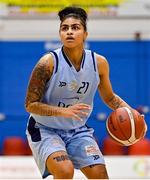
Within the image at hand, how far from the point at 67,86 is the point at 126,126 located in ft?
1.74

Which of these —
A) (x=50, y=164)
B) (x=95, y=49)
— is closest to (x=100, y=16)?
(x=95, y=49)

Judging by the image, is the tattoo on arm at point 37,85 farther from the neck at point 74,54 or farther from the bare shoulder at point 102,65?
the bare shoulder at point 102,65

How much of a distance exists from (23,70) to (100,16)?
1.22 metres

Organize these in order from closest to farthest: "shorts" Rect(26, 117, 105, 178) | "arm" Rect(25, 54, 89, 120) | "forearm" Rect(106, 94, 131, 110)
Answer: "arm" Rect(25, 54, 89, 120) → "shorts" Rect(26, 117, 105, 178) → "forearm" Rect(106, 94, 131, 110)

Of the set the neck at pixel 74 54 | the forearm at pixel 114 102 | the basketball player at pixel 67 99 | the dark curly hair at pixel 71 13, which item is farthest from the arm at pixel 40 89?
the forearm at pixel 114 102

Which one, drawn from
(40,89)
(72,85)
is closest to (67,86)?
(72,85)

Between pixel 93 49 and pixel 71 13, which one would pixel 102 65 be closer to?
pixel 71 13

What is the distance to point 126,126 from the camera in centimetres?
484

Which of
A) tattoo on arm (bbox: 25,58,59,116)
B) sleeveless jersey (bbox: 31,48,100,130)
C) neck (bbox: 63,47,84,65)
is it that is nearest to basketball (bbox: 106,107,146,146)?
sleeveless jersey (bbox: 31,48,100,130)

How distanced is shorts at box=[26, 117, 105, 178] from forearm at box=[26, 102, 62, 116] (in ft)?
0.74

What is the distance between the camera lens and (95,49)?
866 cm

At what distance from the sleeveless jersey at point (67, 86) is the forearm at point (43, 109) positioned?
0.54 feet

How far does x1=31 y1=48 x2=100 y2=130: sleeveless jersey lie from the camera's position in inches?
186

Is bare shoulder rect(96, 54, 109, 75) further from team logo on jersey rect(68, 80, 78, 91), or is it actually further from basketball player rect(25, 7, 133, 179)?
team logo on jersey rect(68, 80, 78, 91)
